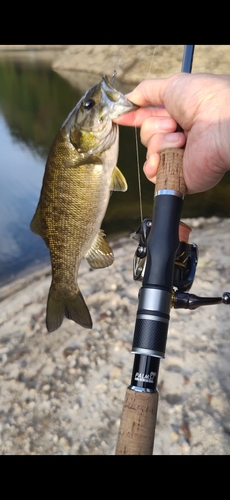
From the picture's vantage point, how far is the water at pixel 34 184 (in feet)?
13.7

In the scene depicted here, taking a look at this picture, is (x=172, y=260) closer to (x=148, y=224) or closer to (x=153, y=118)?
(x=148, y=224)

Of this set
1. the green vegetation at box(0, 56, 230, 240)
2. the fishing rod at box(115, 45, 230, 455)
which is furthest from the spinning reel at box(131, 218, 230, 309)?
the green vegetation at box(0, 56, 230, 240)

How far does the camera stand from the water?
4.18 m

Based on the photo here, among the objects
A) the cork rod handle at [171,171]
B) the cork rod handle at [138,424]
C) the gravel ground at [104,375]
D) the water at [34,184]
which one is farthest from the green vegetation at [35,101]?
the cork rod handle at [138,424]

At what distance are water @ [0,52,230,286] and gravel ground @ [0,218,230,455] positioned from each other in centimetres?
113

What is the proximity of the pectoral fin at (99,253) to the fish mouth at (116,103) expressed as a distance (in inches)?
18.7

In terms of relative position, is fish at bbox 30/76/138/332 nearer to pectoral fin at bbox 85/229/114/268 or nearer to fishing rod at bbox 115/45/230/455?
pectoral fin at bbox 85/229/114/268

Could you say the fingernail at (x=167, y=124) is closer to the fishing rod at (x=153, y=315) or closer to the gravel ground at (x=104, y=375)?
the fishing rod at (x=153, y=315)

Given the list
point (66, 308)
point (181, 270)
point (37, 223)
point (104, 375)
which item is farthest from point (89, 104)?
point (104, 375)

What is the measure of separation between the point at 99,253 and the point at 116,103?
0.58m

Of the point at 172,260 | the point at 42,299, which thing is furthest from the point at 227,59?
the point at 172,260

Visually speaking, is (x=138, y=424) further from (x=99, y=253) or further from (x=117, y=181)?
(x=117, y=181)

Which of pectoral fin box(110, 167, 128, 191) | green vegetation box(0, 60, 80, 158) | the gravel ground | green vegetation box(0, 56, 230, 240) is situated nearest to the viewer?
pectoral fin box(110, 167, 128, 191)

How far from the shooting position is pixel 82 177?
1494 millimetres
